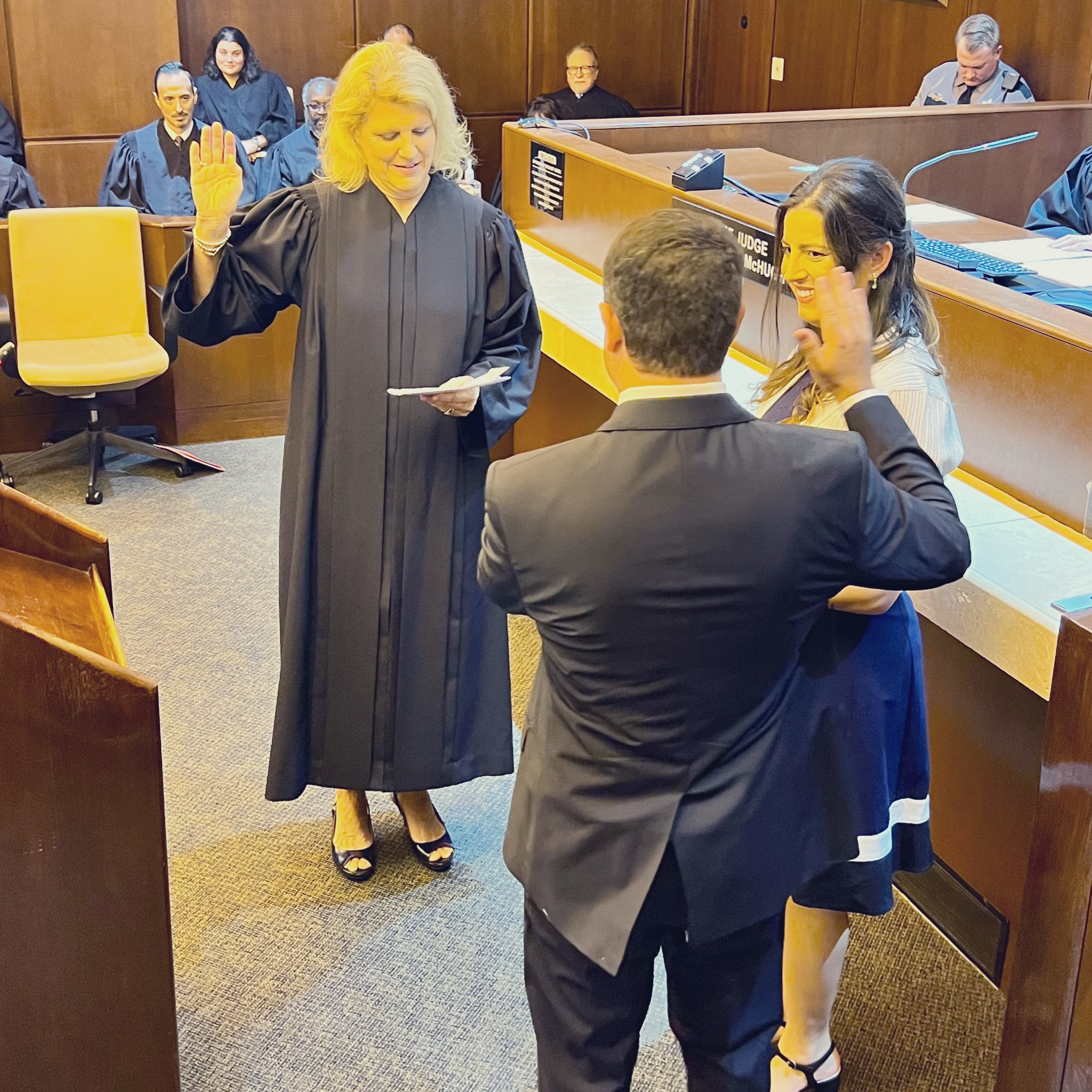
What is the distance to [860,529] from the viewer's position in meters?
1.34

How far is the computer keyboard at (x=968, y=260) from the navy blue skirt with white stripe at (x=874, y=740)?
1068 millimetres

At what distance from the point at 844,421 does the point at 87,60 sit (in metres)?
6.06

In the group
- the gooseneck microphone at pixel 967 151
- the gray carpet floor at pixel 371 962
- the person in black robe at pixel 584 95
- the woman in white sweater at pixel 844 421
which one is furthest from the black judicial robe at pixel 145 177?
the woman in white sweater at pixel 844 421

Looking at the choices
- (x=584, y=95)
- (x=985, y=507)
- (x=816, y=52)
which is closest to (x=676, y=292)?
(x=985, y=507)

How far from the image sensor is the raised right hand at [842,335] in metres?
1.48

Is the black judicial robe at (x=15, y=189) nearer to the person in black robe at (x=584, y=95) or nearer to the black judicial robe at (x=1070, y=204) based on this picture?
the person in black robe at (x=584, y=95)

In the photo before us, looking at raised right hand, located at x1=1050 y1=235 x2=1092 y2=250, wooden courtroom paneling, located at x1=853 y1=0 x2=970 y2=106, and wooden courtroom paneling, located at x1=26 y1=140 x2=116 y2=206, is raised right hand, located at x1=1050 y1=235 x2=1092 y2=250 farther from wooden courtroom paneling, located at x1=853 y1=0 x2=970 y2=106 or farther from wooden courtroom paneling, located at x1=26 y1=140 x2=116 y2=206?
wooden courtroom paneling, located at x1=26 y1=140 x2=116 y2=206

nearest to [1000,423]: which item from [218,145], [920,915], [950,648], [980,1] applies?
[950,648]

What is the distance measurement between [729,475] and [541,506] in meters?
0.18

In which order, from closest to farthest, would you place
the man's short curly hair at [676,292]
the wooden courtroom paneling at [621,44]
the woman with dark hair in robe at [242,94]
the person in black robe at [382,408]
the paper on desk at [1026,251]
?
the man's short curly hair at [676,292]
the person in black robe at [382,408]
the paper on desk at [1026,251]
the woman with dark hair in robe at [242,94]
the wooden courtroom paneling at [621,44]

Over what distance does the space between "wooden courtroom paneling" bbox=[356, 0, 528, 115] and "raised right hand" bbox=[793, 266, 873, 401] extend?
6.66 metres

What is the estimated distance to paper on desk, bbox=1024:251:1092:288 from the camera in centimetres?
276

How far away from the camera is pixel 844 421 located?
1.55 metres

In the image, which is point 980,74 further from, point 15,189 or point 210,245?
point 210,245
